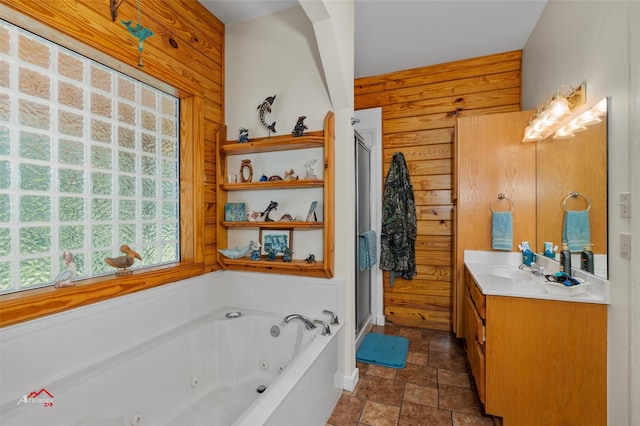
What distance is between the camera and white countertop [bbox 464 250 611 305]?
5.00 ft

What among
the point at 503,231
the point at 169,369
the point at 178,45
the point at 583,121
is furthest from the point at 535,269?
the point at 178,45

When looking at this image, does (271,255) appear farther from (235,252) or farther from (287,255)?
(235,252)

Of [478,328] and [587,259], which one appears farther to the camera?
[478,328]

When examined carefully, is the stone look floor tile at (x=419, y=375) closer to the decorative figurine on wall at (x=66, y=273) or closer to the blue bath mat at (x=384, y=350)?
the blue bath mat at (x=384, y=350)

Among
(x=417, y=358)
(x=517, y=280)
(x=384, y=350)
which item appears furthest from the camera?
(x=384, y=350)

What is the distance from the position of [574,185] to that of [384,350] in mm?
1890

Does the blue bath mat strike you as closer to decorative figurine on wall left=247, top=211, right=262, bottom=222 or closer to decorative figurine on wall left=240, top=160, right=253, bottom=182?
decorative figurine on wall left=247, top=211, right=262, bottom=222

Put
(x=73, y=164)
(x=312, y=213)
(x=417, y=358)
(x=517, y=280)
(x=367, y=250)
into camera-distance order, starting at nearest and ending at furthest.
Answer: (x=73, y=164) < (x=517, y=280) < (x=312, y=213) < (x=417, y=358) < (x=367, y=250)

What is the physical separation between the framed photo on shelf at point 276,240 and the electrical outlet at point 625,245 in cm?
184

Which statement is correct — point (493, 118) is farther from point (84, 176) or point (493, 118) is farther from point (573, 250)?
point (84, 176)

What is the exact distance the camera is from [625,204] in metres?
1.34

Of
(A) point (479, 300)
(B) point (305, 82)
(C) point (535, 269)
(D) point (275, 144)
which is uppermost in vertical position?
(B) point (305, 82)

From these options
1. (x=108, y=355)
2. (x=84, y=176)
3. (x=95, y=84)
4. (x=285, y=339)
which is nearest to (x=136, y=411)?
(x=108, y=355)

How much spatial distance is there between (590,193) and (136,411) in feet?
Answer: 8.84
